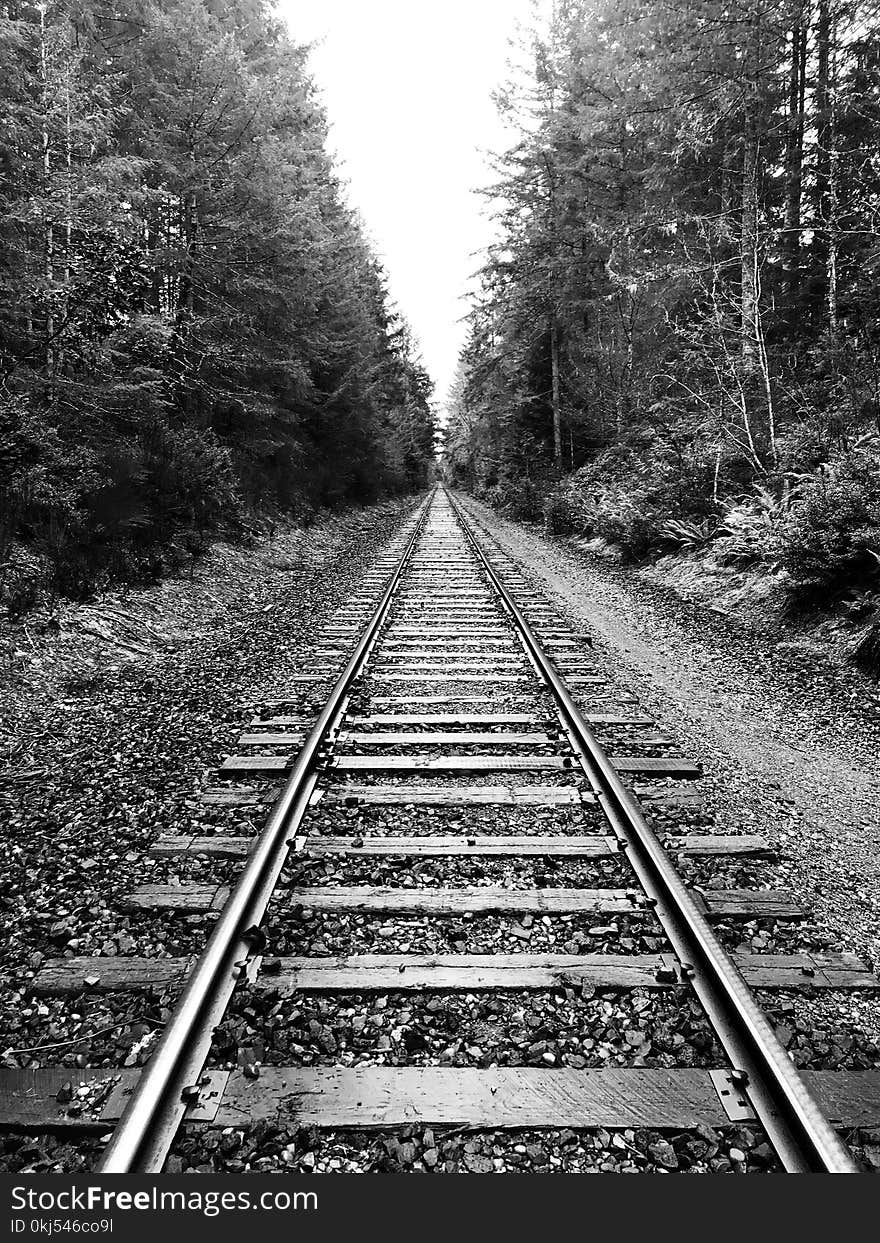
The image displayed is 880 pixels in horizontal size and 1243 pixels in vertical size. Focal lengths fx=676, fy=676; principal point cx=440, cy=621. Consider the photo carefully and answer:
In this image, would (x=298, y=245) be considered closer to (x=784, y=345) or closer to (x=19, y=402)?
(x=19, y=402)

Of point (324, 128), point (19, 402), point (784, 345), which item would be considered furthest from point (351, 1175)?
point (324, 128)

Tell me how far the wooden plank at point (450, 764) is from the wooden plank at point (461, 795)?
22cm

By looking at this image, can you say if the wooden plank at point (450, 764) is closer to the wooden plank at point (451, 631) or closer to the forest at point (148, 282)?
the wooden plank at point (451, 631)

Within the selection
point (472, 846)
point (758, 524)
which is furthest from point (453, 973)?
point (758, 524)

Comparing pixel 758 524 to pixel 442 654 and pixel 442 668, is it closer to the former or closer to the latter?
pixel 442 654

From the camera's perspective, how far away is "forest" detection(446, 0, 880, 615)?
9.37 meters

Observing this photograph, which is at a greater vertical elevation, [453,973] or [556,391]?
[556,391]

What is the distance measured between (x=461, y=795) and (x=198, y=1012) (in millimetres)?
2027

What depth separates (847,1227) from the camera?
1.73 m

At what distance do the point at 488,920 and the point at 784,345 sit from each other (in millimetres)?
14791

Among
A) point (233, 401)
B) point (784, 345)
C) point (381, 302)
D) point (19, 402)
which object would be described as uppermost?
point (381, 302)

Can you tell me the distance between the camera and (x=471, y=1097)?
210 cm

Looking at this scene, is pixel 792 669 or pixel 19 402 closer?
pixel 792 669

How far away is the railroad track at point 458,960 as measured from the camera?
2051 mm
